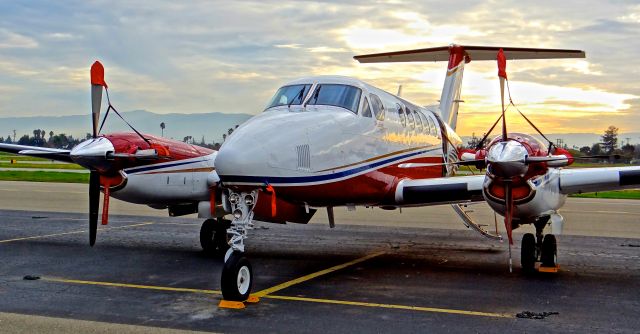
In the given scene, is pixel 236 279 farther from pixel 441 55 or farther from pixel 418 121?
pixel 441 55

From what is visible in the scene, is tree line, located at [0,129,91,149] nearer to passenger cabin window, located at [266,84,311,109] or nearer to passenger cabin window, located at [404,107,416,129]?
passenger cabin window, located at [266,84,311,109]

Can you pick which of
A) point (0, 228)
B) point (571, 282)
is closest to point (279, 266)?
point (571, 282)

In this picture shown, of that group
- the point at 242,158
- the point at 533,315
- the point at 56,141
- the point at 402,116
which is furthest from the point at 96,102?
the point at 56,141

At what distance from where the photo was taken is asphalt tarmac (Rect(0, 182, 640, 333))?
24.9 ft

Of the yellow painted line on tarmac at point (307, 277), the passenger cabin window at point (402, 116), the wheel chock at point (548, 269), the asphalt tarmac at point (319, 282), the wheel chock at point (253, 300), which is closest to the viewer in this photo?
the asphalt tarmac at point (319, 282)

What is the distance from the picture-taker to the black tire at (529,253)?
443 inches

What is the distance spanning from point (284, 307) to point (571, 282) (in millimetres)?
4982

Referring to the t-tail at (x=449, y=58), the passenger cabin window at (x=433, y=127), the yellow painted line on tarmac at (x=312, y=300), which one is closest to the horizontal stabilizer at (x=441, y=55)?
the t-tail at (x=449, y=58)

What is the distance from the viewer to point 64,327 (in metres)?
7.07

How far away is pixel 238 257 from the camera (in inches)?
339

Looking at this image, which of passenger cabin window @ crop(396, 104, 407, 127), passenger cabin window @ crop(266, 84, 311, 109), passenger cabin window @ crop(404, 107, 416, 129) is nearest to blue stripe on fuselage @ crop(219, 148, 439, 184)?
passenger cabin window @ crop(266, 84, 311, 109)

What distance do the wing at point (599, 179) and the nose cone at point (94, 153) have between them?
7890mm

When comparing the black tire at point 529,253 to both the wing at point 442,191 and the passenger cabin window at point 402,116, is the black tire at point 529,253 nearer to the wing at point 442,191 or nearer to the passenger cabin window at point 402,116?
the wing at point 442,191

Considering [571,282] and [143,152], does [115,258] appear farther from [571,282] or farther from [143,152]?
[571,282]
